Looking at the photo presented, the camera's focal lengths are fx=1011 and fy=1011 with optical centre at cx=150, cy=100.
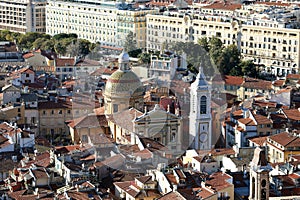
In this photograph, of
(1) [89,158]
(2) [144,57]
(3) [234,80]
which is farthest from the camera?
(2) [144,57]

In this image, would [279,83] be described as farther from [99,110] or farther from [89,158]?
[89,158]

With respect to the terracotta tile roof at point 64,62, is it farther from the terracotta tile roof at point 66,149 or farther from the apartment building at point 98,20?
the terracotta tile roof at point 66,149

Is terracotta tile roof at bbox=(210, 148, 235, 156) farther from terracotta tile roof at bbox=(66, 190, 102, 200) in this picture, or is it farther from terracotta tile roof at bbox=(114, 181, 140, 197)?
terracotta tile roof at bbox=(66, 190, 102, 200)

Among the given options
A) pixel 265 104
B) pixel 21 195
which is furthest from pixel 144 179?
pixel 265 104

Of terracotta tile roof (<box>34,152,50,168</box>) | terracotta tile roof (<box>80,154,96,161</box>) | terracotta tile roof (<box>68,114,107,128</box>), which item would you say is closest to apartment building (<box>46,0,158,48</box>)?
terracotta tile roof (<box>68,114,107,128</box>)

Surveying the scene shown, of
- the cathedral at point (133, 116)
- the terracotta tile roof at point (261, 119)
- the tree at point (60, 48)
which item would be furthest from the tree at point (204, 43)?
the cathedral at point (133, 116)
